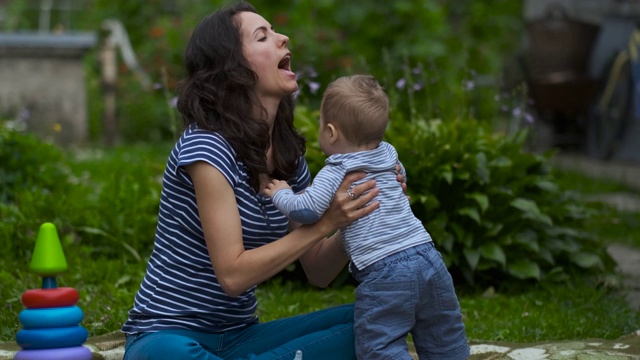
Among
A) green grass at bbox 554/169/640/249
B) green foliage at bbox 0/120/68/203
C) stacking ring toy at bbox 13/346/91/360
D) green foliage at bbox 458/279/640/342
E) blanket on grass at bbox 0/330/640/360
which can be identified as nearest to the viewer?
stacking ring toy at bbox 13/346/91/360

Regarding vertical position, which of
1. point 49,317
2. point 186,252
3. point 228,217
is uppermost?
point 228,217

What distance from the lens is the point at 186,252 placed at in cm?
326

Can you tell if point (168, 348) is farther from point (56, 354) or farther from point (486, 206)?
point (486, 206)

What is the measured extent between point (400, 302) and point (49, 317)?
3.06 feet

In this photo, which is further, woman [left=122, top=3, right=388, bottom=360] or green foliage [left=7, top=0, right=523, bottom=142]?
green foliage [left=7, top=0, right=523, bottom=142]

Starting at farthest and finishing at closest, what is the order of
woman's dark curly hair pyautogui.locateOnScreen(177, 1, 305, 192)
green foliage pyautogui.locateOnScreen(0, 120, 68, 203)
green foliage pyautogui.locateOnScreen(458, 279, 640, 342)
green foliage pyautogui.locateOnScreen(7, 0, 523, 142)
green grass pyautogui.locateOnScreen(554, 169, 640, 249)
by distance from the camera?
1. green foliage pyautogui.locateOnScreen(7, 0, 523, 142)
2. green grass pyautogui.locateOnScreen(554, 169, 640, 249)
3. green foliage pyautogui.locateOnScreen(0, 120, 68, 203)
4. green foliage pyautogui.locateOnScreen(458, 279, 640, 342)
5. woman's dark curly hair pyautogui.locateOnScreen(177, 1, 305, 192)

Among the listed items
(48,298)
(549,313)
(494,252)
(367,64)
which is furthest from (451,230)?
(367,64)

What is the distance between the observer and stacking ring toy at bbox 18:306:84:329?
118 inches

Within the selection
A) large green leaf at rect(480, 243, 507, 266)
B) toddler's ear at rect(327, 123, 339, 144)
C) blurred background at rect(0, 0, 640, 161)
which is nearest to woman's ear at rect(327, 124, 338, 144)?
toddler's ear at rect(327, 123, 339, 144)

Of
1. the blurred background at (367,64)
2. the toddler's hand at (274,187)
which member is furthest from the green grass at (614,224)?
the toddler's hand at (274,187)

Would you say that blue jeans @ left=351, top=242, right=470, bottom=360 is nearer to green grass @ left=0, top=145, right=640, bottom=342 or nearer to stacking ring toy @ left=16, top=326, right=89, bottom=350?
stacking ring toy @ left=16, top=326, right=89, bottom=350

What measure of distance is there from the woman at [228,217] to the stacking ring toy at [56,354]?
0.21 meters

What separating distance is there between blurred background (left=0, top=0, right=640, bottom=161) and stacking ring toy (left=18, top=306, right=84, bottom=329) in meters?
6.21

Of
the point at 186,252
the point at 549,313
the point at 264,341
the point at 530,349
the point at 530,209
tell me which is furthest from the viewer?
the point at 530,209
